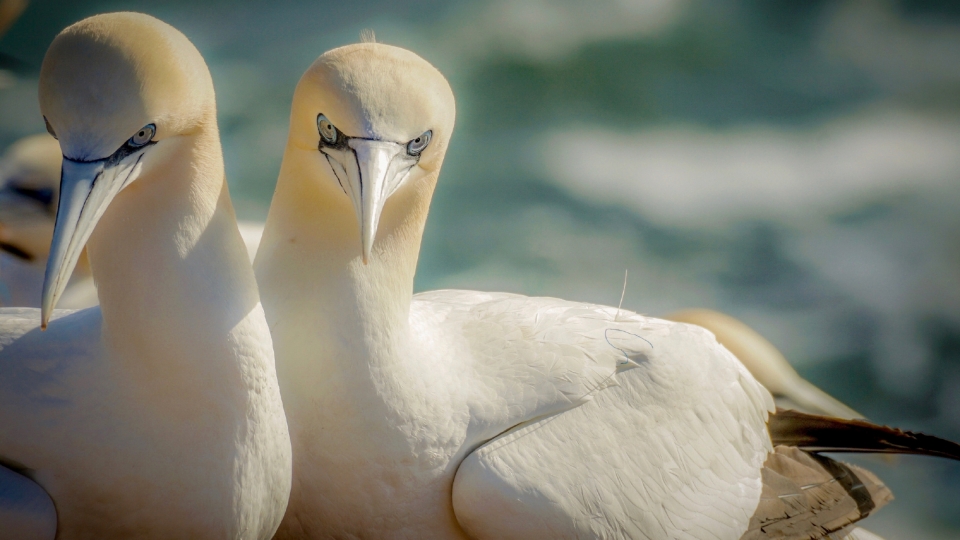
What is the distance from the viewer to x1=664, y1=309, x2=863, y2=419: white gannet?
3.25 m

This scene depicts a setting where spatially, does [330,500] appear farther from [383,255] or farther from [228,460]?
[383,255]

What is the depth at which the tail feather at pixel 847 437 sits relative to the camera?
2344 mm

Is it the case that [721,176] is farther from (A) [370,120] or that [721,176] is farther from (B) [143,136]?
(B) [143,136]

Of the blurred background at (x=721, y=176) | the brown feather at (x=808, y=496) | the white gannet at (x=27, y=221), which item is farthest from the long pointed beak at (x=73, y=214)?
the blurred background at (x=721, y=176)

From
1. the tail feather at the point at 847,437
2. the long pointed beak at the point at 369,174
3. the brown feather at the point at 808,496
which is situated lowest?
the brown feather at the point at 808,496

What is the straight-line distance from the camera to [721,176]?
4.24 metres

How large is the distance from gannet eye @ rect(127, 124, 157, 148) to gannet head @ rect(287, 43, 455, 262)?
410 millimetres

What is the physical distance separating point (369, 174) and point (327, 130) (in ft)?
0.62

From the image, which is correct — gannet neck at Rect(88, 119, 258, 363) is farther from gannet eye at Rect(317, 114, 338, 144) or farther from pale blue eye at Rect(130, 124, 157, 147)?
gannet eye at Rect(317, 114, 338, 144)

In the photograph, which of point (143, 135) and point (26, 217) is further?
point (26, 217)

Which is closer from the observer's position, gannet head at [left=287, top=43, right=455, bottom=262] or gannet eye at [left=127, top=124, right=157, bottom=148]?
gannet eye at [left=127, top=124, right=157, bottom=148]

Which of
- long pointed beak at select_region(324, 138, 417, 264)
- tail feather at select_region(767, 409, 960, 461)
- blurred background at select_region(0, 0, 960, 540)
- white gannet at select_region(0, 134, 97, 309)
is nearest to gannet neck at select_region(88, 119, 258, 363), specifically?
long pointed beak at select_region(324, 138, 417, 264)

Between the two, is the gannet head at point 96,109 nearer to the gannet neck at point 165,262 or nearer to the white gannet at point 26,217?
the gannet neck at point 165,262

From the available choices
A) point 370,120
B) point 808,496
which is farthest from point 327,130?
point 808,496
